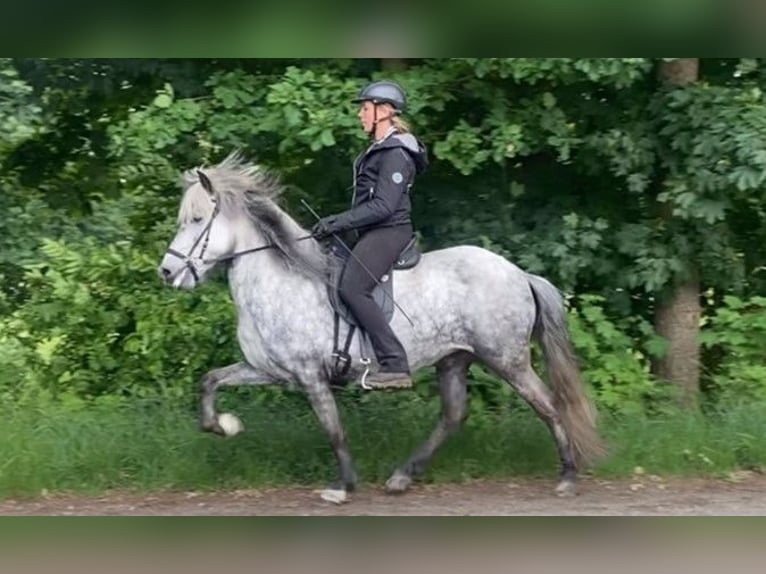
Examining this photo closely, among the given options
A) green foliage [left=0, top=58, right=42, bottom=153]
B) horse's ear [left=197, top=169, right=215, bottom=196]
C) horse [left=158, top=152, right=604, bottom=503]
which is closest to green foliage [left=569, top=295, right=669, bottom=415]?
horse [left=158, top=152, right=604, bottom=503]

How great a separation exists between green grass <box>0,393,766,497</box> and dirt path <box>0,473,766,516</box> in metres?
0.15

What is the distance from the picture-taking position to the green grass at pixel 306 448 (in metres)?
8.70

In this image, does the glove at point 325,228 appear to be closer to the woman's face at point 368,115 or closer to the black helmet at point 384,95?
the woman's face at point 368,115

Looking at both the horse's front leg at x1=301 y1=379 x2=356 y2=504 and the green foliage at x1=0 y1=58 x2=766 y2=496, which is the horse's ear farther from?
the horse's front leg at x1=301 y1=379 x2=356 y2=504

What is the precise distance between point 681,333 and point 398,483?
346 centimetres

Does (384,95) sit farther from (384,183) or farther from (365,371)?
(365,371)

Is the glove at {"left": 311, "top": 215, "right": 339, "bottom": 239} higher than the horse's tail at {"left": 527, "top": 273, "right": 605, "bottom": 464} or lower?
higher

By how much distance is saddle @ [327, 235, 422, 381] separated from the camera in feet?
26.2

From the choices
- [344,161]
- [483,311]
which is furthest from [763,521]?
[344,161]

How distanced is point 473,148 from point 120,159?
3.28 meters

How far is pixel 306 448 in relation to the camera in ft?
29.7

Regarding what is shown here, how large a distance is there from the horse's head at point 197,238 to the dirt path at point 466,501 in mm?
1611

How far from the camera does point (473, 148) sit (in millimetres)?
9664

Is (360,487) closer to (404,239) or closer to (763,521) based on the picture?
(404,239)
